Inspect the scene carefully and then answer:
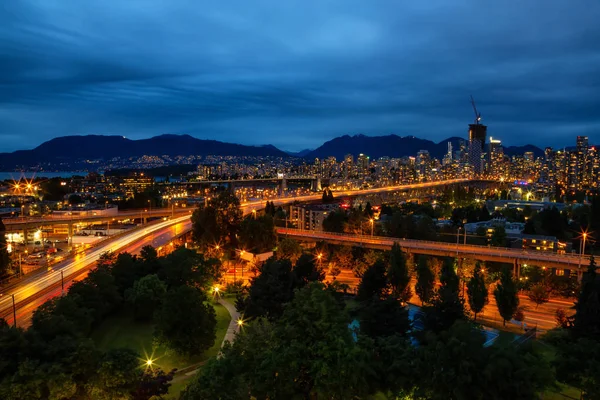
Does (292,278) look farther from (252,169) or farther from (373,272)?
(252,169)

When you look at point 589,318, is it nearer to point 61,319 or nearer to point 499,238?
point 61,319

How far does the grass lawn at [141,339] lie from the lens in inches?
615

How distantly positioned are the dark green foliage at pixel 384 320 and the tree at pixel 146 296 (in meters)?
8.53

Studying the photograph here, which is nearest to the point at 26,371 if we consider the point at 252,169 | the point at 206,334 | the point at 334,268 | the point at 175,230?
the point at 206,334

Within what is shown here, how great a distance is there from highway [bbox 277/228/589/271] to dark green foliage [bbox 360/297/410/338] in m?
13.6

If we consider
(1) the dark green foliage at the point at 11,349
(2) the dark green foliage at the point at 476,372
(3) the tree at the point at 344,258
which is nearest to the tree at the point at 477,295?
(2) the dark green foliage at the point at 476,372

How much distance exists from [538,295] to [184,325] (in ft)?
55.5

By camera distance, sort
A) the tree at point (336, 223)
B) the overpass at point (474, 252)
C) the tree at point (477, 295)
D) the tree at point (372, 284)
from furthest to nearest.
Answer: the tree at point (336, 223), the overpass at point (474, 252), the tree at point (372, 284), the tree at point (477, 295)

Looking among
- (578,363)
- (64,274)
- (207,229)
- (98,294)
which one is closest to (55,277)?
(64,274)

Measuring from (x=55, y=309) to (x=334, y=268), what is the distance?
18317mm

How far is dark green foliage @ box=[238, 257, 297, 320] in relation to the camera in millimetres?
17250

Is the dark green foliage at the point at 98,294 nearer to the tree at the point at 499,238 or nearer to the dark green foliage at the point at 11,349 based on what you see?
the dark green foliage at the point at 11,349

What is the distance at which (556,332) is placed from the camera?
15.5 metres

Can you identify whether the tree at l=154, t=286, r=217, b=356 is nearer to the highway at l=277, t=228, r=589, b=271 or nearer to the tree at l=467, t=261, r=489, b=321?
the tree at l=467, t=261, r=489, b=321
